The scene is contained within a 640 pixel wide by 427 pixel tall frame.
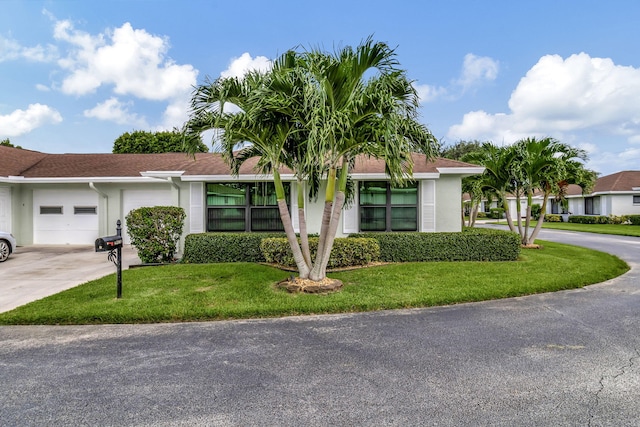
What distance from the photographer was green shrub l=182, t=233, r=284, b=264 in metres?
9.36

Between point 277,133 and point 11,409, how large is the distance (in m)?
5.22

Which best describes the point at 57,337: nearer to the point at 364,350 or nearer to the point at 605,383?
the point at 364,350

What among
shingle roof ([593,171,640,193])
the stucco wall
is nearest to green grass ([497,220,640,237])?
shingle roof ([593,171,640,193])

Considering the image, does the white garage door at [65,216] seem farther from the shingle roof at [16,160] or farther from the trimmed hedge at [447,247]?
the trimmed hedge at [447,247]

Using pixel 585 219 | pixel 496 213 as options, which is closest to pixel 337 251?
pixel 585 219

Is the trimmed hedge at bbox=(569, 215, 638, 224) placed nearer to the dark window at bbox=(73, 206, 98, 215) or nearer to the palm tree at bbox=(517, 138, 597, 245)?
the palm tree at bbox=(517, 138, 597, 245)

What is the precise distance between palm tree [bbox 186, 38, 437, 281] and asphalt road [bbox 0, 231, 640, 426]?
2.71m

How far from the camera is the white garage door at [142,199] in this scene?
1380 centimetres

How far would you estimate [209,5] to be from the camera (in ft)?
41.4

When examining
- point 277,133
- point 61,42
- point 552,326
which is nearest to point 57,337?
point 277,133

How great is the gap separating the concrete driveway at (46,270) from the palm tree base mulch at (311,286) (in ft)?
15.3

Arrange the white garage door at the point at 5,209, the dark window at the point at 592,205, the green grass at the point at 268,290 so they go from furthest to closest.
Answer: the dark window at the point at 592,205 → the white garage door at the point at 5,209 → the green grass at the point at 268,290

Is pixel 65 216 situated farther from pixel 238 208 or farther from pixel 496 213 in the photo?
pixel 496 213

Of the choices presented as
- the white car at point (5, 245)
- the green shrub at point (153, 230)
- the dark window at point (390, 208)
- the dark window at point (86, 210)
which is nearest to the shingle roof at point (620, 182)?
the dark window at point (390, 208)
